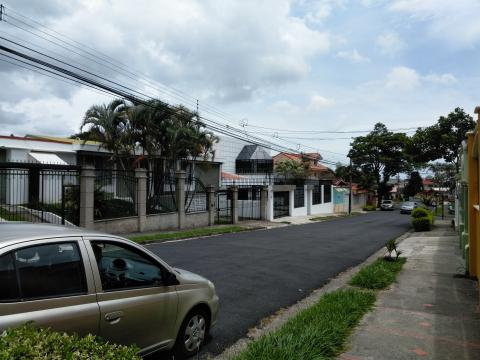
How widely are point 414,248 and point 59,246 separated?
47.8ft

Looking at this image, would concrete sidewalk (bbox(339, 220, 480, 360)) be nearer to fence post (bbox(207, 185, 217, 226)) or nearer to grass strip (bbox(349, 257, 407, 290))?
grass strip (bbox(349, 257, 407, 290))

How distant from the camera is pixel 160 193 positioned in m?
20.8

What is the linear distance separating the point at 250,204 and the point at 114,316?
26576 millimetres

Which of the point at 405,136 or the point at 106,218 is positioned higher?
the point at 405,136

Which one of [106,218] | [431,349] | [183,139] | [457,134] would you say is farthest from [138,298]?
[457,134]

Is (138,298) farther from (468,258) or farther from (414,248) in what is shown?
(414,248)

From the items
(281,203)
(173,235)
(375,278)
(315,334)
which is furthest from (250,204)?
(315,334)

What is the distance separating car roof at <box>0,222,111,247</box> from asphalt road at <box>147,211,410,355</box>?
7.66 feet

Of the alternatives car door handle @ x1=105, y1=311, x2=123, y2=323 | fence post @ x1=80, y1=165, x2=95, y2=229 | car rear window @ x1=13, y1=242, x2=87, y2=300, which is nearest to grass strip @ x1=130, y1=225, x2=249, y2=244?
fence post @ x1=80, y1=165, x2=95, y2=229

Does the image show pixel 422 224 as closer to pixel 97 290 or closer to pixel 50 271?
pixel 97 290

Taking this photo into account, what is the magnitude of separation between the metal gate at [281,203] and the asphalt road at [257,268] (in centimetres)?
1425

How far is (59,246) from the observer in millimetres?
3551

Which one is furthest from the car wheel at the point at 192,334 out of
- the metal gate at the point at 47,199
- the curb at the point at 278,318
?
the metal gate at the point at 47,199

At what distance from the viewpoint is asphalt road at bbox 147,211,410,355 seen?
6539 millimetres
